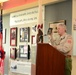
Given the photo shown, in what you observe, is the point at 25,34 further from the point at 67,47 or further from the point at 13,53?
the point at 67,47

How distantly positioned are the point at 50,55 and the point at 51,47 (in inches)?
5.5

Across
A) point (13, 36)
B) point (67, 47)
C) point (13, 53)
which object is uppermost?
point (13, 36)

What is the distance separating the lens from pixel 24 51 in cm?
540

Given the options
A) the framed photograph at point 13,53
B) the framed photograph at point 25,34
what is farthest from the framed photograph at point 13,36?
the framed photograph at point 25,34

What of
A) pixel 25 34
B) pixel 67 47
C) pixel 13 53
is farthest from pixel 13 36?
pixel 67 47

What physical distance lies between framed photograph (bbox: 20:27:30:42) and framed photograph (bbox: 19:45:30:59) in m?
0.18

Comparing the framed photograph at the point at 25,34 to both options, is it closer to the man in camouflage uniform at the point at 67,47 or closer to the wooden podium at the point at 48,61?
the man in camouflage uniform at the point at 67,47

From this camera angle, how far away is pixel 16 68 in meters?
5.63

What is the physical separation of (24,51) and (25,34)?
429mm

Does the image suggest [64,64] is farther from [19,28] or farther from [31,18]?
[19,28]

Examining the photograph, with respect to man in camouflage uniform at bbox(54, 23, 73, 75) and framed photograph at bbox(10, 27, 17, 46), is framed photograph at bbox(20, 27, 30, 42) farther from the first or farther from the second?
man in camouflage uniform at bbox(54, 23, 73, 75)

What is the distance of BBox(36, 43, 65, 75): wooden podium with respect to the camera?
3629 mm

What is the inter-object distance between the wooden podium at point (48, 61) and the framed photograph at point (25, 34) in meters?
1.67

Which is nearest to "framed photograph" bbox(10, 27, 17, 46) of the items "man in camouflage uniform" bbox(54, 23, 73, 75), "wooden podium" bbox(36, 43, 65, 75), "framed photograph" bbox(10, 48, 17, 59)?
"framed photograph" bbox(10, 48, 17, 59)
